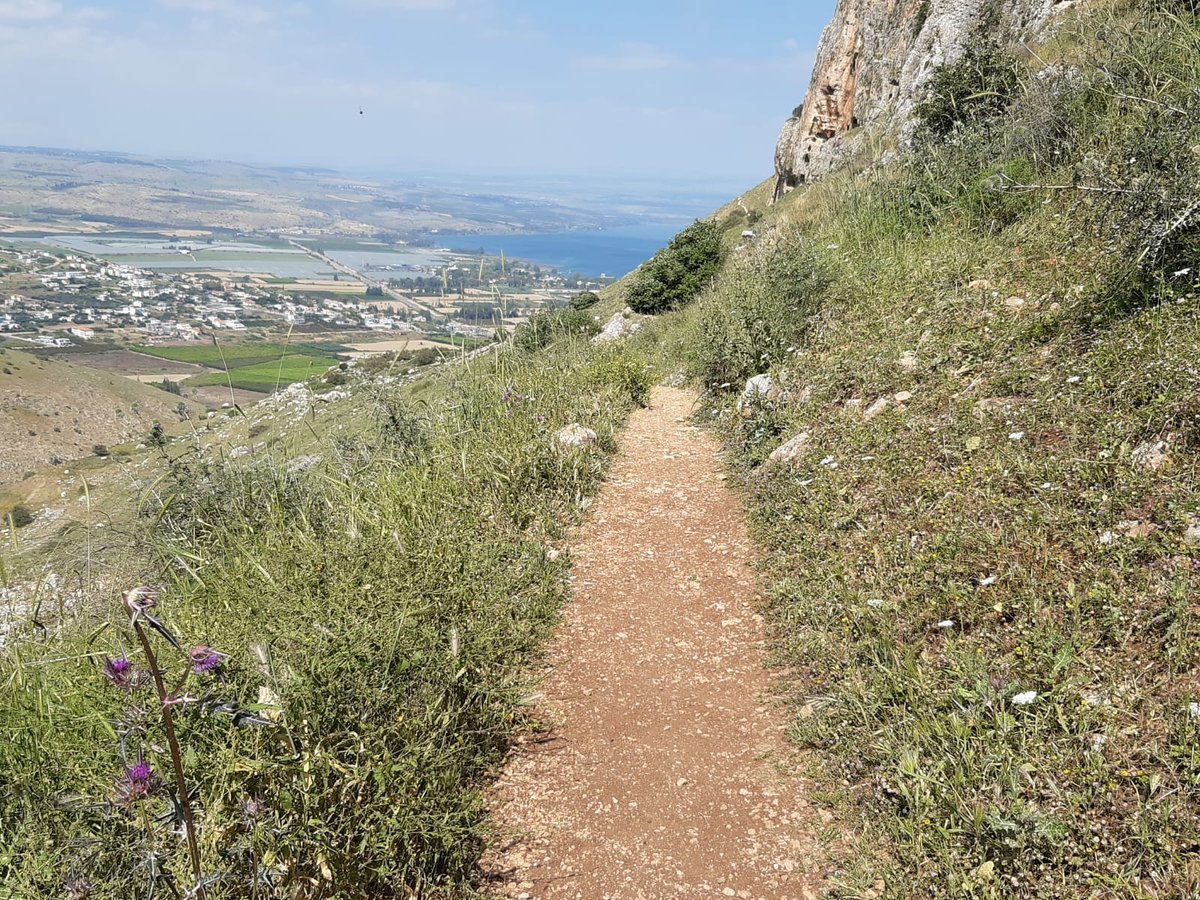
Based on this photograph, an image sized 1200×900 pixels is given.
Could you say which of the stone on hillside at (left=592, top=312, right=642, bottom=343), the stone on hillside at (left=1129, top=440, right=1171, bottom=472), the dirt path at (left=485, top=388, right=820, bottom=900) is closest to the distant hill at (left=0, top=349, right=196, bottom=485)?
the stone on hillside at (left=592, top=312, right=642, bottom=343)

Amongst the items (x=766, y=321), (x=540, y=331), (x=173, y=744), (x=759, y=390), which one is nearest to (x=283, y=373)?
(x=540, y=331)

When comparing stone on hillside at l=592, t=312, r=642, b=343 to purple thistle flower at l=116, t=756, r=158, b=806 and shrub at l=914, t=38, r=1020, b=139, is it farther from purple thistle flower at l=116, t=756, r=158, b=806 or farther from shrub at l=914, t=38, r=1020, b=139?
purple thistle flower at l=116, t=756, r=158, b=806

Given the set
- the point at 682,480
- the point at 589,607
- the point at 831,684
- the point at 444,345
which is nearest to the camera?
the point at 831,684

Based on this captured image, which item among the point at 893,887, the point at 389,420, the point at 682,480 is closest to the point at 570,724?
the point at 893,887

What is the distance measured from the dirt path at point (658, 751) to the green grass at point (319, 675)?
22 centimetres

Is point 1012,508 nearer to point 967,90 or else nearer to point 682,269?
point 967,90

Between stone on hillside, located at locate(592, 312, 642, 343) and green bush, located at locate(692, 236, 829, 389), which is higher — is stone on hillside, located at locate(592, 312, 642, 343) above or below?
below

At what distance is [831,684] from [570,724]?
129 centimetres

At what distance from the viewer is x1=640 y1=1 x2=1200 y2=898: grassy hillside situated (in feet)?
7.59

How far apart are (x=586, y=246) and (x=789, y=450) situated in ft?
337

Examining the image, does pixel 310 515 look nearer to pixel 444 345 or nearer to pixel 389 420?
pixel 389 420

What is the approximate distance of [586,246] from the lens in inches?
4085

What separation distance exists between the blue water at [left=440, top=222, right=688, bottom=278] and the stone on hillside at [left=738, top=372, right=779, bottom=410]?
Result: 134ft

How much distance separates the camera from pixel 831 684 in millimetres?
3289
